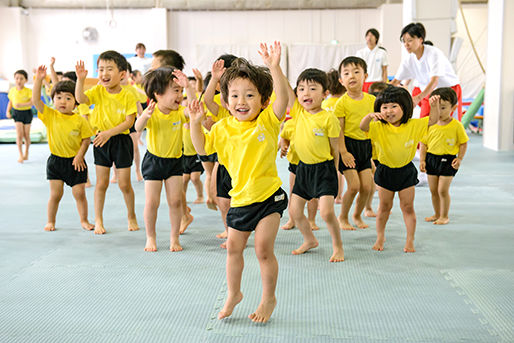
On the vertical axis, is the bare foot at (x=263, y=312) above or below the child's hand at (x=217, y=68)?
below

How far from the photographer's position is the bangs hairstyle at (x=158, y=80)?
3.55 meters

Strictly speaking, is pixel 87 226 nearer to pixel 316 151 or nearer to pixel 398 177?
pixel 316 151

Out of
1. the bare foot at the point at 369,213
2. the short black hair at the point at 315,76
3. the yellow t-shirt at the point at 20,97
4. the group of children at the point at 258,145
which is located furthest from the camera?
the yellow t-shirt at the point at 20,97

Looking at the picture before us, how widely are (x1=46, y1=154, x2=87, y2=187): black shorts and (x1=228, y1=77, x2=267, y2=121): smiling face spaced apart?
7.22 ft

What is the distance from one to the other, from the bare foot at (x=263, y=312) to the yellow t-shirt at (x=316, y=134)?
124 centimetres

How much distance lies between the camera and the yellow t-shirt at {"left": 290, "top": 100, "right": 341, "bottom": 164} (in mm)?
3439

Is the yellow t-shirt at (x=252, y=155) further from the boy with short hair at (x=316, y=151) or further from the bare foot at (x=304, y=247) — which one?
the bare foot at (x=304, y=247)

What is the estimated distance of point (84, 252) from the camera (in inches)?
144

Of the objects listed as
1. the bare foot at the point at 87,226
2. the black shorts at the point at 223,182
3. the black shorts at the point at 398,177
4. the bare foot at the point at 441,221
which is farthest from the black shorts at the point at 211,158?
the bare foot at the point at 441,221

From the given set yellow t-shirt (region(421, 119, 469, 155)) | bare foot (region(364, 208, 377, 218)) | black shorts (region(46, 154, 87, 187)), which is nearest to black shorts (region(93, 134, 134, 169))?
black shorts (region(46, 154, 87, 187))

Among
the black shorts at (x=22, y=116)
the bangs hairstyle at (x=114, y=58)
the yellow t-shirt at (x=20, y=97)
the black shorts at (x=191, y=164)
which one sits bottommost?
the black shorts at (x=191, y=164)

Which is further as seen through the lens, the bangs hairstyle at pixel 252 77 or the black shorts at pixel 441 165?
the black shorts at pixel 441 165

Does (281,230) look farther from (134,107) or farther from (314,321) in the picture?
(314,321)

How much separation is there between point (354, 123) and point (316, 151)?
0.77 meters
